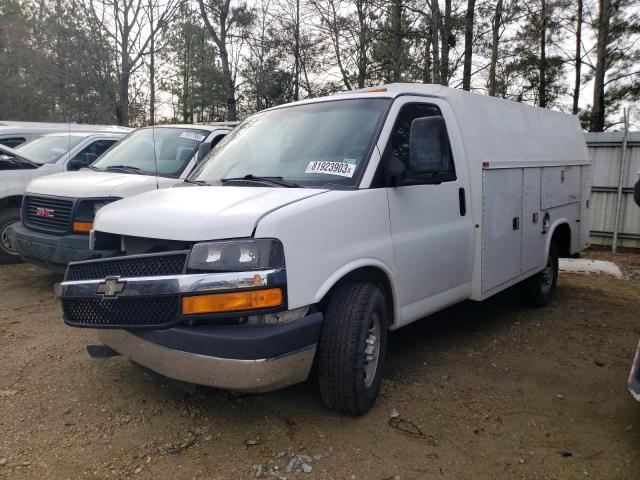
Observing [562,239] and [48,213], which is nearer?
[48,213]

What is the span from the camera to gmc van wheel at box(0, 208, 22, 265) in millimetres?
7129

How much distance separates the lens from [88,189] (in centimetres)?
558

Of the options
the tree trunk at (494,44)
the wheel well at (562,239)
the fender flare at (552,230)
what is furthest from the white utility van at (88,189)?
the tree trunk at (494,44)

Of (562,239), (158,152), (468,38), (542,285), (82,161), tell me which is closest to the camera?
(542,285)

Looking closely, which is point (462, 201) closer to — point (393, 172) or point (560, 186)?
point (393, 172)

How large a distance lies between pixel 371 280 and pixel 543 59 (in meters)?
15.7

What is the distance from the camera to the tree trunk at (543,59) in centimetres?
1522

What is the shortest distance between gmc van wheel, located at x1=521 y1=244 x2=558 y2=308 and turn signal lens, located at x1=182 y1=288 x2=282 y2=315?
4004 mm

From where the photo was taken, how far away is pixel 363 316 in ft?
10.5

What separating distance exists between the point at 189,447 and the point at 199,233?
123 cm

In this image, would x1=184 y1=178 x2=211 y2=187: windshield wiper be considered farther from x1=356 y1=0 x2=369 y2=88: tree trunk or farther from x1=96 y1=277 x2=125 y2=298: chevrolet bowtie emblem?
x1=356 y1=0 x2=369 y2=88: tree trunk

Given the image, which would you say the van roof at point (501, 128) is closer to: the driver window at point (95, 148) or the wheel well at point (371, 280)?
the wheel well at point (371, 280)

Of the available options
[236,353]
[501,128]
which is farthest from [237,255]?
[501,128]

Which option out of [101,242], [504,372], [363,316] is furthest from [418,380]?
[101,242]
